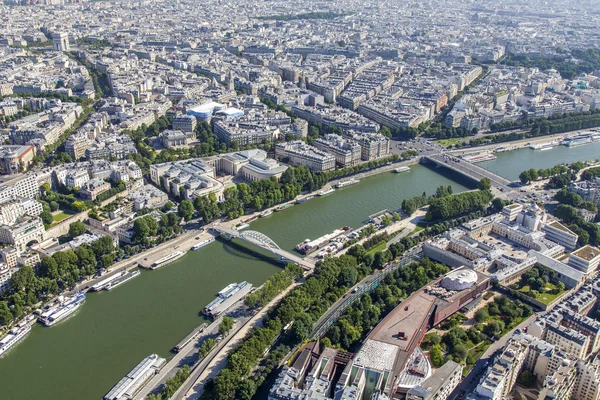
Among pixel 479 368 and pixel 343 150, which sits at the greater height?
pixel 343 150

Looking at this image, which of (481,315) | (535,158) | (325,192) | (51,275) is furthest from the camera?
(535,158)

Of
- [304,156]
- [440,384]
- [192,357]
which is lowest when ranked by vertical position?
[192,357]

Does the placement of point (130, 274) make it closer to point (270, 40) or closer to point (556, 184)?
point (556, 184)

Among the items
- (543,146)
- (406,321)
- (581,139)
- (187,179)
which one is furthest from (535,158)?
(406,321)

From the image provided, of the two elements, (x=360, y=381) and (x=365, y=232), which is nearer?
(x=360, y=381)

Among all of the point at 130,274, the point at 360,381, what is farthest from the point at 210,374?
the point at 130,274

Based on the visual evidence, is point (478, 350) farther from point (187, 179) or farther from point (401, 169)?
point (187, 179)

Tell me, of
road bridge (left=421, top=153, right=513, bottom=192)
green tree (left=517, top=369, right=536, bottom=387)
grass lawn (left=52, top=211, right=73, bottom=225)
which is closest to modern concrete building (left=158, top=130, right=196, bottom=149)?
grass lawn (left=52, top=211, right=73, bottom=225)
